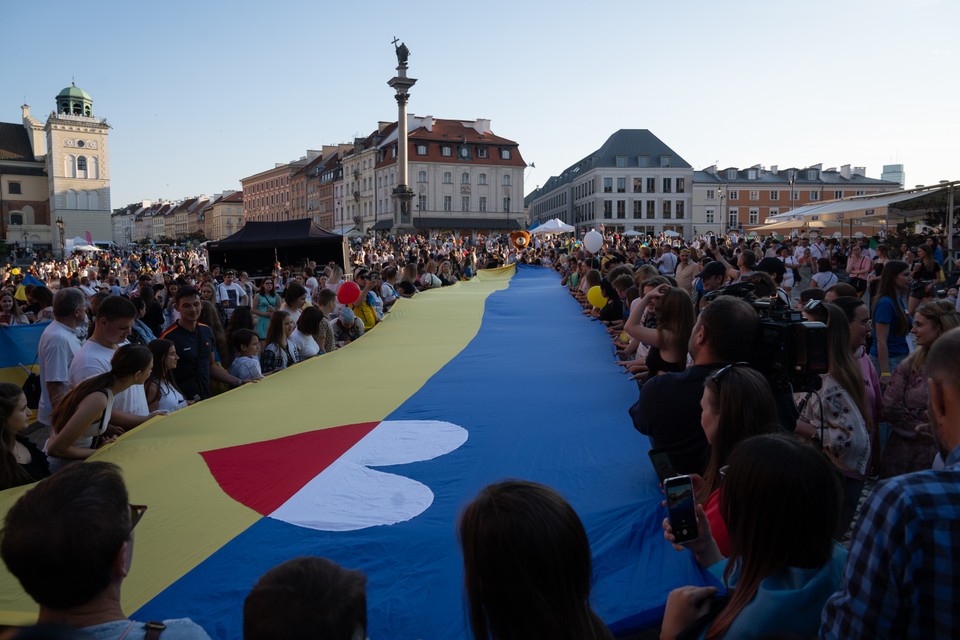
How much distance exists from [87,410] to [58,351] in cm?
186

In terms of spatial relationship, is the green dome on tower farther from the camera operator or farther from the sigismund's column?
the camera operator

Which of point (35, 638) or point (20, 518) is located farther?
point (20, 518)

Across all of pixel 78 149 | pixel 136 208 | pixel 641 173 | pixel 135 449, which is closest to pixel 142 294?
pixel 135 449

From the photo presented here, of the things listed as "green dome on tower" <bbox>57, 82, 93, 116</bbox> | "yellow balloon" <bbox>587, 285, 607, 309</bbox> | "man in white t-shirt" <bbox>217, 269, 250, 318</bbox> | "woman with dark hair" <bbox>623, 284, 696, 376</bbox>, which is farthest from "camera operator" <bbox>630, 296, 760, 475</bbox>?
"green dome on tower" <bbox>57, 82, 93, 116</bbox>

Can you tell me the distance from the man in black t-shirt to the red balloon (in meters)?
4.29

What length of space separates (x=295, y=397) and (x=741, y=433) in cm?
406

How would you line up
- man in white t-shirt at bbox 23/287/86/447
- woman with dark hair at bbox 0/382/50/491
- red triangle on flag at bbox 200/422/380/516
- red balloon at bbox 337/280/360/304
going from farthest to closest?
red balloon at bbox 337/280/360/304 < man in white t-shirt at bbox 23/287/86/447 < red triangle on flag at bbox 200/422/380/516 < woman with dark hair at bbox 0/382/50/491

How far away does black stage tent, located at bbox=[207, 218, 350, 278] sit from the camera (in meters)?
20.4

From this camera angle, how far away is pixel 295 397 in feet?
19.0

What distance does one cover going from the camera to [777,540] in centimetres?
200

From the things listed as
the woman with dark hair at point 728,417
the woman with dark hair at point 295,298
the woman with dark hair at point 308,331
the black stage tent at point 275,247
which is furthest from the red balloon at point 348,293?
the black stage tent at point 275,247

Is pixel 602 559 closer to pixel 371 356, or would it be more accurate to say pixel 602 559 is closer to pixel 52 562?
pixel 52 562

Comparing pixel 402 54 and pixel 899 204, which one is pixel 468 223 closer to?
pixel 402 54

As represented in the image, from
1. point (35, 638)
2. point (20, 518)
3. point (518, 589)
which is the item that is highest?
point (35, 638)
